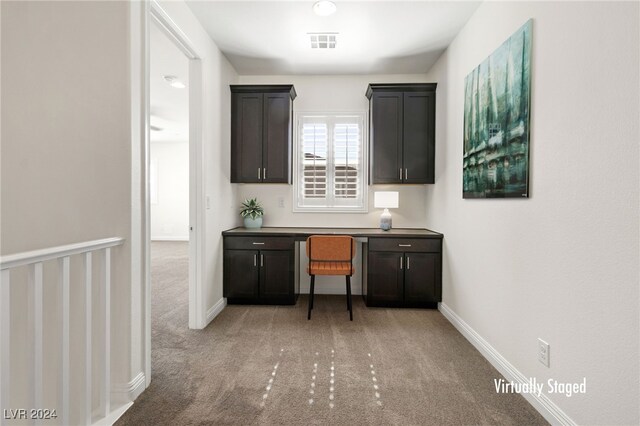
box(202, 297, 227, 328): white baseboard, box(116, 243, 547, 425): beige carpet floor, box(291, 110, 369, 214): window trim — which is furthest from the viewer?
box(291, 110, 369, 214): window trim

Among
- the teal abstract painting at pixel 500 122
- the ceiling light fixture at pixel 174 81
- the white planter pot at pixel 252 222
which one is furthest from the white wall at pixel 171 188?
the teal abstract painting at pixel 500 122

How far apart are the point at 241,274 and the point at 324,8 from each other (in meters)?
2.73

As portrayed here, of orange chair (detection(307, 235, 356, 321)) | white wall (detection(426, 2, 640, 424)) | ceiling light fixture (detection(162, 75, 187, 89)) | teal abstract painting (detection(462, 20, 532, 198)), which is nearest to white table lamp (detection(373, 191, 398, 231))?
orange chair (detection(307, 235, 356, 321))

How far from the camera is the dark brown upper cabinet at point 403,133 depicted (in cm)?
369

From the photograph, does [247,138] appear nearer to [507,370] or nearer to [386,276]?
[386,276]

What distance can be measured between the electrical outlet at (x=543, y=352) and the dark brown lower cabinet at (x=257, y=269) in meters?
2.34

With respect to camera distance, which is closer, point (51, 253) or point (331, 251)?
point (51, 253)

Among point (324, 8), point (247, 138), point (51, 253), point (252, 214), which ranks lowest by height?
point (51, 253)

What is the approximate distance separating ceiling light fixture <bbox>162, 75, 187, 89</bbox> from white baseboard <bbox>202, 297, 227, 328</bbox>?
3.11 meters

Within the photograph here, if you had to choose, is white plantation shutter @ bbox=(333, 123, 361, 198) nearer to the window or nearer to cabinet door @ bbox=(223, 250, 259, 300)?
the window

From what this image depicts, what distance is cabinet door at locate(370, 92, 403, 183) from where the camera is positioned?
12.2 feet

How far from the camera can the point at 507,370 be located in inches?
83.0

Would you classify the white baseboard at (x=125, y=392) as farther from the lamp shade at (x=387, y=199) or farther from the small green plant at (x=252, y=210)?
the lamp shade at (x=387, y=199)

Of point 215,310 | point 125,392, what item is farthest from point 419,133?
point 125,392
